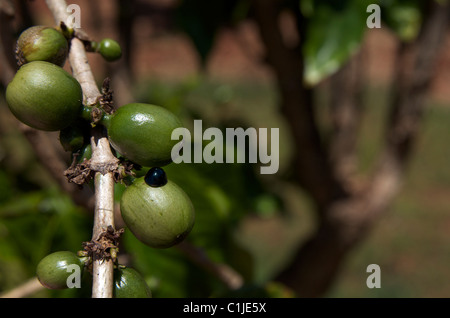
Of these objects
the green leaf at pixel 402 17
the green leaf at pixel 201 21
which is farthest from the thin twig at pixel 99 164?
the green leaf at pixel 402 17

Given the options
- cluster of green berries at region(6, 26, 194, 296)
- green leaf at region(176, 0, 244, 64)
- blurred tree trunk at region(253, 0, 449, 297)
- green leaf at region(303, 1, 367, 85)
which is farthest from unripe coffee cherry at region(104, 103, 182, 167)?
blurred tree trunk at region(253, 0, 449, 297)

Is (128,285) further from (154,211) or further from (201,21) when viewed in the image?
(201,21)

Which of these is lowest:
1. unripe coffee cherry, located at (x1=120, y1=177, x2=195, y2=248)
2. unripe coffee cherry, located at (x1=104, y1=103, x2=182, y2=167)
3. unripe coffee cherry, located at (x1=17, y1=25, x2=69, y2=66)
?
unripe coffee cherry, located at (x1=120, y1=177, x2=195, y2=248)

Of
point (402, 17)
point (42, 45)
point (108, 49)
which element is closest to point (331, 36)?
point (402, 17)

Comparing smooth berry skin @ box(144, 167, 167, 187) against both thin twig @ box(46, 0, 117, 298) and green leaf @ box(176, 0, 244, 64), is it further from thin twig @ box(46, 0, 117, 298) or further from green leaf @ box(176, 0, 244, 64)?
green leaf @ box(176, 0, 244, 64)

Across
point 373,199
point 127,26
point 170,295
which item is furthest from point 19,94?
point 373,199

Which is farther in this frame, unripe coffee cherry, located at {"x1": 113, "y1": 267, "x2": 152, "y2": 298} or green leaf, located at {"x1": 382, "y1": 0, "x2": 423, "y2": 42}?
green leaf, located at {"x1": 382, "y1": 0, "x2": 423, "y2": 42}

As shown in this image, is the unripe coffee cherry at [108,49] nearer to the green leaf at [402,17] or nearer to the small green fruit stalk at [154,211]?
the small green fruit stalk at [154,211]
